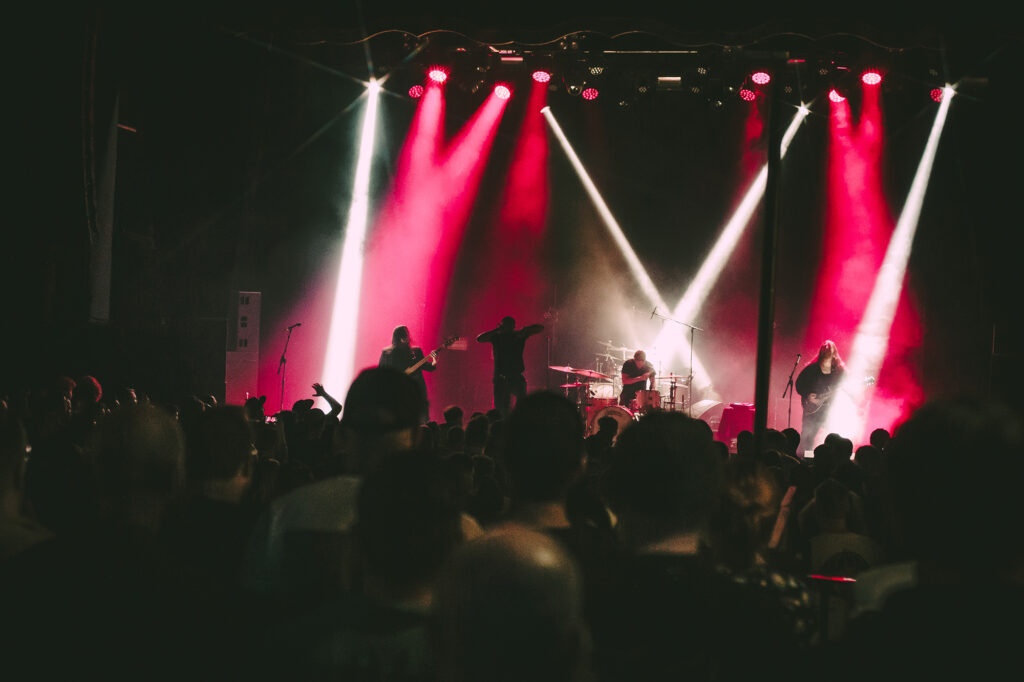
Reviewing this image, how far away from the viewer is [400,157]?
13.6 m

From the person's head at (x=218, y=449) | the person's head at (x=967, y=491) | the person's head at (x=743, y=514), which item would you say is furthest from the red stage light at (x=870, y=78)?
the person's head at (x=967, y=491)

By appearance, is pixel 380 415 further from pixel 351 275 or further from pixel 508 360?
pixel 351 275

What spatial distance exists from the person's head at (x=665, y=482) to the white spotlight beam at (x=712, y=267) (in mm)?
12169

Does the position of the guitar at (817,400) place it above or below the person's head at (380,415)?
below

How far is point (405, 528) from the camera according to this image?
1.33 meters

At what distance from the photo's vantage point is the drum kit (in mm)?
11039

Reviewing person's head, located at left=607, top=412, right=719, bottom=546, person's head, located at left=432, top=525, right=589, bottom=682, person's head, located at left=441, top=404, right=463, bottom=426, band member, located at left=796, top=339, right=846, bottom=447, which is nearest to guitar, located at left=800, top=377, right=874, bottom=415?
band member, located at left=796, top=339, right=846, bottom=447

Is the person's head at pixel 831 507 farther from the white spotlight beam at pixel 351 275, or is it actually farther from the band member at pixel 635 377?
the white spotlight beam at pixel 351 275

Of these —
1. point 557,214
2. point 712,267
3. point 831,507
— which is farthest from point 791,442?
point 557,214

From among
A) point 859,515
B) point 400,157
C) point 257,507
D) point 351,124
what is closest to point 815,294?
point 400,157

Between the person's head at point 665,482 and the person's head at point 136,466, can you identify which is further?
the person's head at point 136,466

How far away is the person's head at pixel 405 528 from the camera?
1.33m

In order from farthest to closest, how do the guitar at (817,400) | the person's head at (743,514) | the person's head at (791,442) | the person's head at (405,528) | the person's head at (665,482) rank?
the guitar at (817,400), the person's head at (791,442), the person's head at (743,514), the person's head at (665,482), the person's head at (405,528)

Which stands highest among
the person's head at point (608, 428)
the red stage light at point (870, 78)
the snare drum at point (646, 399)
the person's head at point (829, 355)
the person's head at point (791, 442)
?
the red stage light at point (870, 78)
